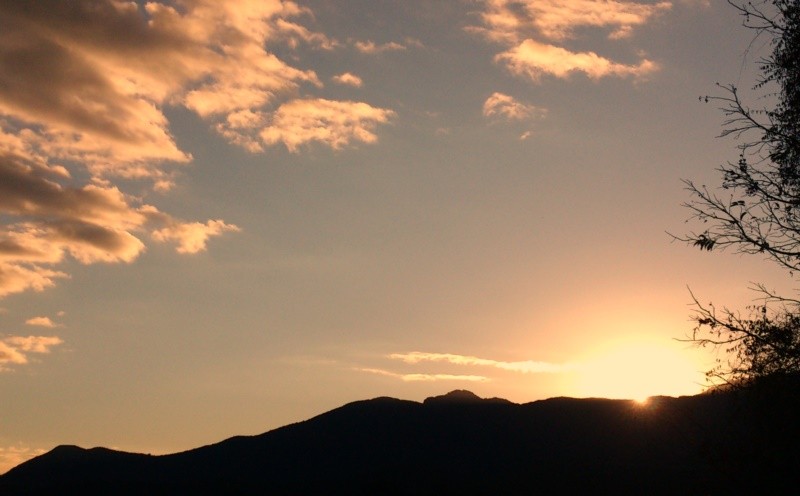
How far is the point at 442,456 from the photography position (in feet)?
564

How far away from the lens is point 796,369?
71.6ft

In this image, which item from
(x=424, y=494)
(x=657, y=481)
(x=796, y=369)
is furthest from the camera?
(x=424, y=494)

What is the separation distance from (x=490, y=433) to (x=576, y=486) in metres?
37.1

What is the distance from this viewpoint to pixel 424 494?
15262 centimetres

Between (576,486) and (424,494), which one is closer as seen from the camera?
(576,486)

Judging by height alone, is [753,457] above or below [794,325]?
below

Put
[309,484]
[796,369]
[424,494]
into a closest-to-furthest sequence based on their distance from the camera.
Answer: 1. [796,369]
2. [424,494]
3. [309,484]

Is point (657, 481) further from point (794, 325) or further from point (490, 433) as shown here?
point (794, 325)

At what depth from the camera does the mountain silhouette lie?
13950cm

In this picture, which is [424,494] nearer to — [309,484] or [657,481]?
[309,484]

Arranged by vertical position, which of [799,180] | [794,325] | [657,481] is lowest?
[657,481]

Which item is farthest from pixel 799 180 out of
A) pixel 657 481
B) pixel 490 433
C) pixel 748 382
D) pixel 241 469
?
pixel 241 469

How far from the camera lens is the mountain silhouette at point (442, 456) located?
140 m

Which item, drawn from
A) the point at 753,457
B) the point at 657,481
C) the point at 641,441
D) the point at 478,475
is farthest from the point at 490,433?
the point at 753,457
